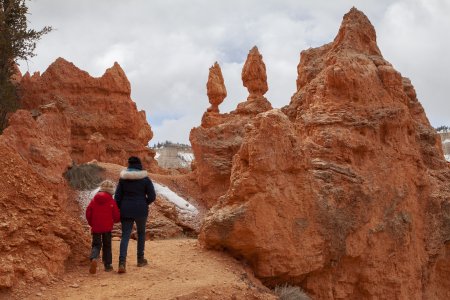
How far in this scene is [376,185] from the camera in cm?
1027

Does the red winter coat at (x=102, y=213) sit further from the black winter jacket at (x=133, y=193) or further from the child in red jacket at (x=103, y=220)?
the black winter jacket at (x=133, y=193)

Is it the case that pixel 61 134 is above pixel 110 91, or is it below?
below

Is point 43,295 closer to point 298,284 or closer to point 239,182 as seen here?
point 239,182

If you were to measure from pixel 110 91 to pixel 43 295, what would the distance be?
19472 millimetres

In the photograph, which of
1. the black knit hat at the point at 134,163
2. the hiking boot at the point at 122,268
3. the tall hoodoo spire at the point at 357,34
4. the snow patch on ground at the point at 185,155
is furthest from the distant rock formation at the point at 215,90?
the snow patch on ground at the point at 185,155

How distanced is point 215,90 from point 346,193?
21611mm

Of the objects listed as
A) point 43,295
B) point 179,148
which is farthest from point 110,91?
point 179,148

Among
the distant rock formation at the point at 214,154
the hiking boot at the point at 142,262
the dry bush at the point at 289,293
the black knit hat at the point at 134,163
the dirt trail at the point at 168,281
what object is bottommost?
the dry bush at the point at 289,293

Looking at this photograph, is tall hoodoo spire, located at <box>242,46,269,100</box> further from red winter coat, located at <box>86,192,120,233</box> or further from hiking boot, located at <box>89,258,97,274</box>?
hiking boot, located at <box>89,258,97,274</box>

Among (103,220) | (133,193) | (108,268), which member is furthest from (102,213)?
(108,268)

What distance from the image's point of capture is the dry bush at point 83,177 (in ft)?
53.2

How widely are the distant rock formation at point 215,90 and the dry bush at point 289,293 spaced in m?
22.6

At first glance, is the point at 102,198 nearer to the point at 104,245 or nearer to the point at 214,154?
the point at 104,245

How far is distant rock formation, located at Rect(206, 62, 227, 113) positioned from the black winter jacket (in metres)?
22.7
